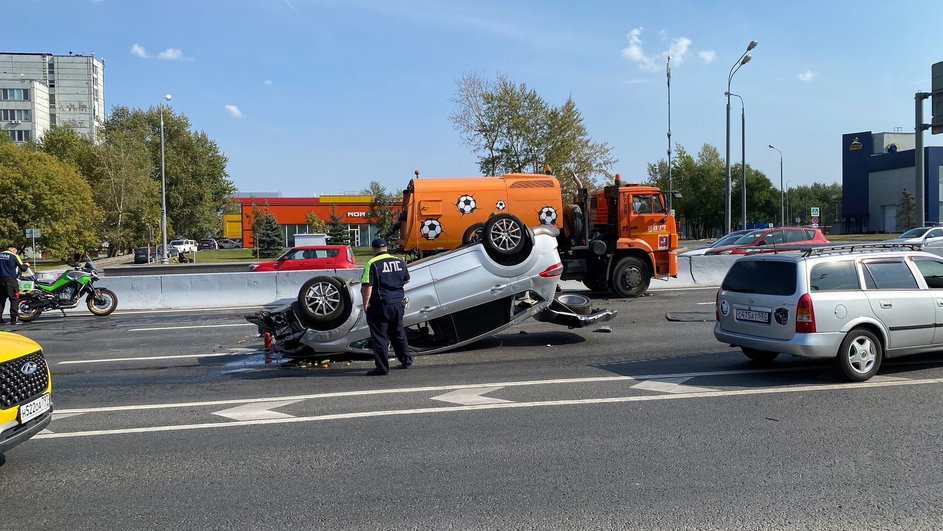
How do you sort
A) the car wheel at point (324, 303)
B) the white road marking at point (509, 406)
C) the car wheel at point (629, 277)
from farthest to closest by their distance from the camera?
the car wheel at point (629, 277) → the car wheel at point (324, 303) → the white road marking at point (509, 406)

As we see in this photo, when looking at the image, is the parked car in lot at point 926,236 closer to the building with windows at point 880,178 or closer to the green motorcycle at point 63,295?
the green motorcycle at point 63,295

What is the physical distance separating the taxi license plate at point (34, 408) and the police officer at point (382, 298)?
3.86m

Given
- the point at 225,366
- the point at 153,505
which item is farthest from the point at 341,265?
the point at 153,505

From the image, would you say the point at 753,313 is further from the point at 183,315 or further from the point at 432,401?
the point at 183,315

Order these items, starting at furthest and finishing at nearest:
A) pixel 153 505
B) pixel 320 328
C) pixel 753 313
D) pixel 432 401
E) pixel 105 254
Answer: pixel 105 254, pixel 320 328, pixel 753 313, pixel 432 401, pixel 153 505

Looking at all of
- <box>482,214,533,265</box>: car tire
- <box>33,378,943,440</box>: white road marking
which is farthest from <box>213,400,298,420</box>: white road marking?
<box>482,214,533,265</box>: car tire

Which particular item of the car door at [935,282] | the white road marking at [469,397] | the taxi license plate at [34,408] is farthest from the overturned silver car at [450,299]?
the car door at [935,282]

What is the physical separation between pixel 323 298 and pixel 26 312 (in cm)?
1056

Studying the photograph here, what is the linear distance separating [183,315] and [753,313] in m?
13.4

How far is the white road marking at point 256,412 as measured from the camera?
6660mm

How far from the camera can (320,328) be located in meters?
9.13

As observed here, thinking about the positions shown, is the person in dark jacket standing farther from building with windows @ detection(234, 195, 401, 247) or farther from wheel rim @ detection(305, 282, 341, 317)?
building with windows @ detection(234, 195, 401, 247)

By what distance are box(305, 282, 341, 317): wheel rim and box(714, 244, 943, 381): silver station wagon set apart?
16.1ft

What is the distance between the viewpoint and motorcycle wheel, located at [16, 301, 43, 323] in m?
15.8
